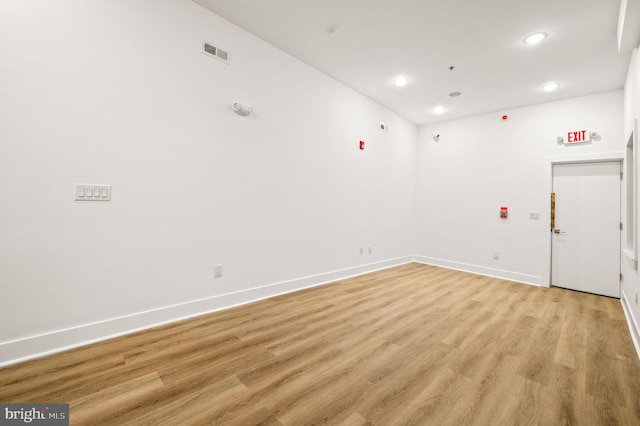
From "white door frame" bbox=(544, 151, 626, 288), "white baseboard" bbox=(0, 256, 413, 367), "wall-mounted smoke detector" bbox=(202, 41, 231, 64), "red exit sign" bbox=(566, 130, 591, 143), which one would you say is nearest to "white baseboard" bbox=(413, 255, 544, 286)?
"white door frame" bbox=(544, 151, 626, 288)

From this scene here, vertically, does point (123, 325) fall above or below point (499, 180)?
below

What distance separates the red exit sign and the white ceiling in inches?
24.8

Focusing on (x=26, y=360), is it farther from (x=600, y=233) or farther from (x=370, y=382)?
(x=600, y=233)

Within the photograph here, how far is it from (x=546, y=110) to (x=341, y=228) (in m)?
4.23

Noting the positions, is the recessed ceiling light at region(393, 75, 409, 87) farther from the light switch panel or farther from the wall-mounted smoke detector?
the light switch panel

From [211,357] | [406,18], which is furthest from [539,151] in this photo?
[211,357]

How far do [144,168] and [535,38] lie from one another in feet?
14.8

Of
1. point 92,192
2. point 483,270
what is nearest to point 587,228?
point 483,270

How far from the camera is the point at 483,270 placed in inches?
219

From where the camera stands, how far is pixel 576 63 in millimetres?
3725

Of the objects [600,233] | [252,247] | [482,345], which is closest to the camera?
[482,345]

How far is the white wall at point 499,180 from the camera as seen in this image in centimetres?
468

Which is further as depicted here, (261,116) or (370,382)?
(261,116)

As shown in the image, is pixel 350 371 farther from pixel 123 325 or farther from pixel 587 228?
pixel 587 228
